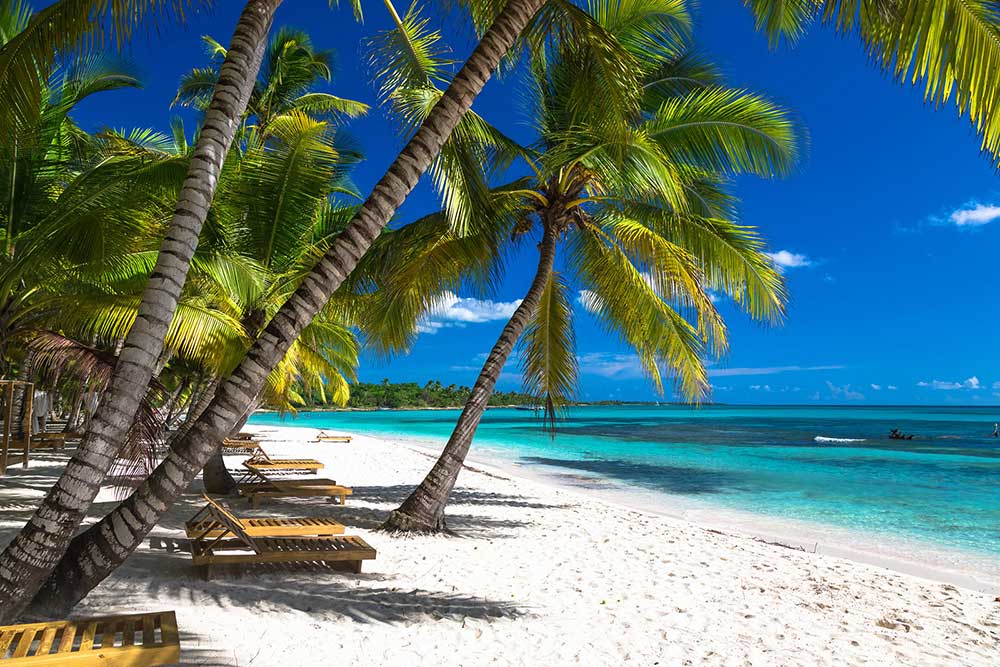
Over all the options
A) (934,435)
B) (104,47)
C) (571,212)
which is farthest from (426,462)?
(934,435)

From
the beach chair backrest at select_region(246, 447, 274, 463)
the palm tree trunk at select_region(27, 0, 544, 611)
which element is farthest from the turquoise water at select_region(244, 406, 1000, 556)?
the palm tree trunk at select_region(27, 0, 544, 611)

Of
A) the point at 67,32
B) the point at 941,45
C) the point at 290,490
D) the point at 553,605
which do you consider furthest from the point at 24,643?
the point at 290,490

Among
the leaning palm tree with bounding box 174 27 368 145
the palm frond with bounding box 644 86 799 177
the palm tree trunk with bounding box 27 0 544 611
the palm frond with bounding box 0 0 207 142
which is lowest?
the palm tree trunk with bounding box 27 0 544 611

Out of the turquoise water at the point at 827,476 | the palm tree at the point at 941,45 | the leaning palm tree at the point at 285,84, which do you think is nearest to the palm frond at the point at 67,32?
the palm tree at the point at 941,45

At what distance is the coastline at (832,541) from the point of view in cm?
876

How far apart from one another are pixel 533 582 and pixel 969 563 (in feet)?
24.6

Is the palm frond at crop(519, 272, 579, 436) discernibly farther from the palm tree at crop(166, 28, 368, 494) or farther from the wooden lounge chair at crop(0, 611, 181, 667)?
the wooden lounge chair at crop(0, 611, 181, 667)

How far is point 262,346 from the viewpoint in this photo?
361cm

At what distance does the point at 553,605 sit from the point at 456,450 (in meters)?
3.22

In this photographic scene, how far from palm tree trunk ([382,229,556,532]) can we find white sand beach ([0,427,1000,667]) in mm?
455

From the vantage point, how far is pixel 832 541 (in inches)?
429

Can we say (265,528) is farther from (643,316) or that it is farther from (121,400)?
(643,316)

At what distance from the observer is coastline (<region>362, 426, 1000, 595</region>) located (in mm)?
8758

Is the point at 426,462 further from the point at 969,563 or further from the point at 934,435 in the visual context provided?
the point at 934,435
